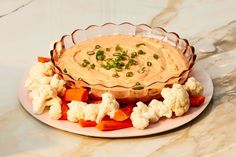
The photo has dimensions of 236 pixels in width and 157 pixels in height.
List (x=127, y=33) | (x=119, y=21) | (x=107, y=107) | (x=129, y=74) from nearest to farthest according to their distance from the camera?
(x=107, y=107) → (x=129, y=74) → (x=127, y=33) → (x=119, y=21)

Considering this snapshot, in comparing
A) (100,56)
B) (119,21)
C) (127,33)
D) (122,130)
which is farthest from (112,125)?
(119,21)

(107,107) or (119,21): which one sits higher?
(107,107)

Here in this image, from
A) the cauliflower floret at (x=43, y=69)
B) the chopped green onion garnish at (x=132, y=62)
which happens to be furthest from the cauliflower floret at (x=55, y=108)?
the chopped green onion garnish at (x=132, y=62)

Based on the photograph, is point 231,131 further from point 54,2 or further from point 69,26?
point 54,2

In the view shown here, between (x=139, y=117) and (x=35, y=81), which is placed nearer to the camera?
(x=139, y=117)

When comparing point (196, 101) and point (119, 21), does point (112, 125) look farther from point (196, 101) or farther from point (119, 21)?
point (119, 21)

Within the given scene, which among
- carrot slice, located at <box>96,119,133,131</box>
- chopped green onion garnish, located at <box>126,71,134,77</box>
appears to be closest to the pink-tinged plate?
carrot slice, located at <box>96,119,133,131</box>

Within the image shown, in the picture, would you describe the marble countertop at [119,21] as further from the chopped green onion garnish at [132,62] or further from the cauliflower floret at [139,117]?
the chopped green onion garnish at [132,62]
